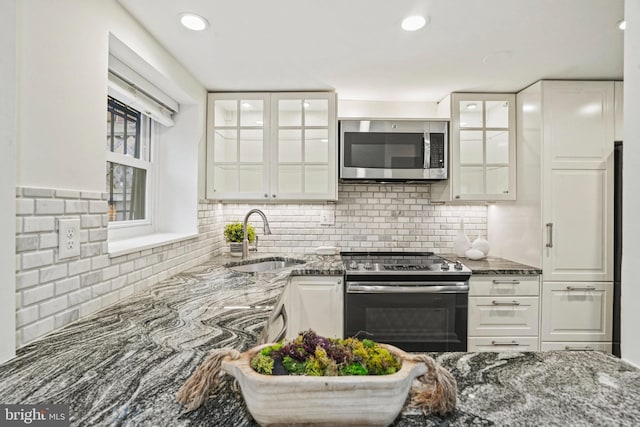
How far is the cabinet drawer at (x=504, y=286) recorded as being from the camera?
2.41 m

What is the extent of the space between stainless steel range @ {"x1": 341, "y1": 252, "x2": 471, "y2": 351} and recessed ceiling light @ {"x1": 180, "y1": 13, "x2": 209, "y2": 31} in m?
1.77

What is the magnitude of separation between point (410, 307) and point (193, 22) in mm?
2232

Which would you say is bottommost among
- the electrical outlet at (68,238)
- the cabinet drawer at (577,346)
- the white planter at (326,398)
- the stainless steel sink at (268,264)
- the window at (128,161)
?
the cabinet drawer at (577,346)

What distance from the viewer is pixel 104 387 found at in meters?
0.76

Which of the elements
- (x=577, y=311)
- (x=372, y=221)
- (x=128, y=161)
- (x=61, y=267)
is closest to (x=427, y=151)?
(x=372, y=221)

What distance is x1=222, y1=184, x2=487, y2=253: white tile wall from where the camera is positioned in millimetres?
Answer: 3076

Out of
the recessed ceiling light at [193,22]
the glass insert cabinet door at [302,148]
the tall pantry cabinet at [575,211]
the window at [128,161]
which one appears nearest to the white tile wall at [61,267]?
the window at [128,161]

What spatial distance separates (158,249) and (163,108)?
1002 millimetres

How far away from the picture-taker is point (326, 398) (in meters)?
0.58

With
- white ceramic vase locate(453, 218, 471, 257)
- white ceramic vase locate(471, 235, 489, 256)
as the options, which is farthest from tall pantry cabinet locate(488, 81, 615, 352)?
white ceramic vase locate(453, 218, 471, 257)

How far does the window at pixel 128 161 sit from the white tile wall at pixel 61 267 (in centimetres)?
49

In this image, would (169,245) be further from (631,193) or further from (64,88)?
(631,193)

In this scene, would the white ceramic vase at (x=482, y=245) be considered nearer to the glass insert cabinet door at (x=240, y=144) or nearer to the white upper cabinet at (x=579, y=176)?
the white upper cabinet at (x=579, y=176)

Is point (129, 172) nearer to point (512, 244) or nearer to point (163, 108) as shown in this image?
point (163, 108)
